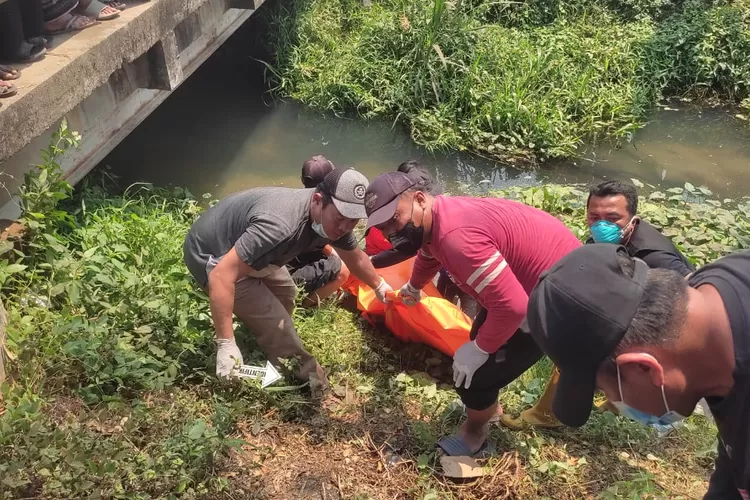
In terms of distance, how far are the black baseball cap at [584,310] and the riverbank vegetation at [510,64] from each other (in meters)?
5.64

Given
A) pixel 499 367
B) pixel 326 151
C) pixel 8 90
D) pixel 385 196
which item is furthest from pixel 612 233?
pixel 326 151

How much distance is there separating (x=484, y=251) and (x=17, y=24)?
3.21 metres

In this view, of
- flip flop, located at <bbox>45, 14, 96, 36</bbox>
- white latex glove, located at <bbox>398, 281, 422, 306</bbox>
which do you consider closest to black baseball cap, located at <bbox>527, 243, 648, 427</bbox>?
white latex glove, located at <bbox>398, 281, 422, 306</bbox>

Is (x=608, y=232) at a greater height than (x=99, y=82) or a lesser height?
lesser

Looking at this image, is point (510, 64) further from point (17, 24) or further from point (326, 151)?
point (17, 24)

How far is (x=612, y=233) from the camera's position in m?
3.27

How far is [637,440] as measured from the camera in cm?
327

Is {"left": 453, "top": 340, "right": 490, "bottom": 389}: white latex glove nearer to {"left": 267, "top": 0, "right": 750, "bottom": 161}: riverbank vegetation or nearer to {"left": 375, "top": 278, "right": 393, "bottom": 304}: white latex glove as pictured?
{"left": 375, "top": 278, "right": 393, "bottom": 304}: white latex glove

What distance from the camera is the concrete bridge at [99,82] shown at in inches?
147

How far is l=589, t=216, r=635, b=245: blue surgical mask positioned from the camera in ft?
10.7

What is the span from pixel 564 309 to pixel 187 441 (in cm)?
198

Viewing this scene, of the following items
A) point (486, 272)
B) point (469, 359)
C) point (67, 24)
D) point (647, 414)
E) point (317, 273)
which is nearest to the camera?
point (647, 414)

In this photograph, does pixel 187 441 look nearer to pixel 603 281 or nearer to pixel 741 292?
pixel 603 281

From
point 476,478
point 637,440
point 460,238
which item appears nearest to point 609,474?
point 637,440
